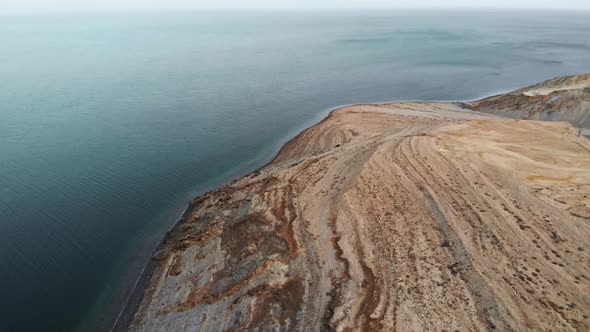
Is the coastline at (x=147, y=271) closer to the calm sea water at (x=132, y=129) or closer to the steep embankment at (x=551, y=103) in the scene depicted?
the calm sea water at (x=132, y=129)

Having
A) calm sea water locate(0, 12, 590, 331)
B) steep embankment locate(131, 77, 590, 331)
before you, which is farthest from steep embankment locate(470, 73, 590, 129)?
steep embankment locate(131, 77, 590, 331)

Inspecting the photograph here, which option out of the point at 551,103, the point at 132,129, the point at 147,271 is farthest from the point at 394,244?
the point at 551,103

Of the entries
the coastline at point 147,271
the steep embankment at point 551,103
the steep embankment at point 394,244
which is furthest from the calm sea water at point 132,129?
the steep embankment at point 551,103

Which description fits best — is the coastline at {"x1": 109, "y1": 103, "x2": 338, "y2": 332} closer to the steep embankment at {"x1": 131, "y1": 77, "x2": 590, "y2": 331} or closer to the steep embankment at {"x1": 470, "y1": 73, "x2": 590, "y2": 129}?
the steep embankment at {"x1": 131, "y1": 77, "x2": 590, "y2": 331}

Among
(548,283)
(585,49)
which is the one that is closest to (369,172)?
(548,283)

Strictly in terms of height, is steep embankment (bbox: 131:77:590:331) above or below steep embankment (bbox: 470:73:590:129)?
above

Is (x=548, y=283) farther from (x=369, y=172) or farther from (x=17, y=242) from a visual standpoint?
(x=17, y=242)

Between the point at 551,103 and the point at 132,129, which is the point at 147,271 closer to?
the point at 132,129
